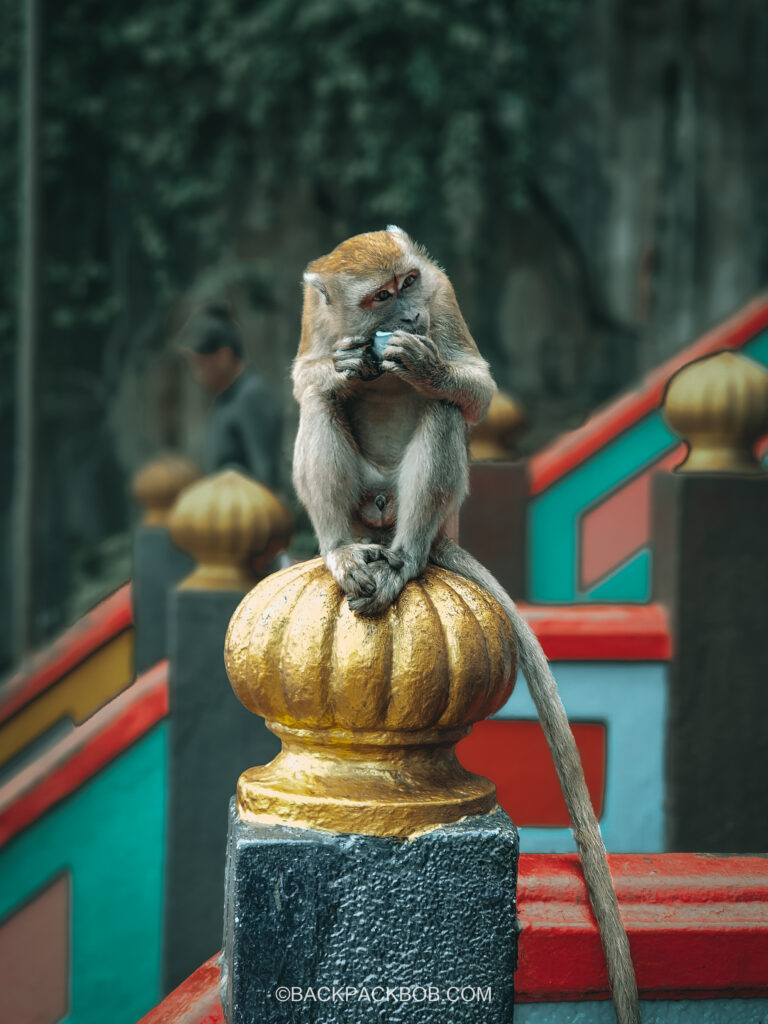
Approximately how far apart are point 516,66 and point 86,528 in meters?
5.51

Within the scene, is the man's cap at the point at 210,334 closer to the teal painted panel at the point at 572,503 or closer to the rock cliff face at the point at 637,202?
the teal painted panel at the point at 572,503

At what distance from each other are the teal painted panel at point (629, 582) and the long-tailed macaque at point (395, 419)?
3.30 metres

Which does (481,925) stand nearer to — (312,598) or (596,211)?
(312,598)

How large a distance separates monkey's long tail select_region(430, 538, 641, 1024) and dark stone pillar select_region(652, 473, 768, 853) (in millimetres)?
1405

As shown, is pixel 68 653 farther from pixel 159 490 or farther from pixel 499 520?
pixel 499 520

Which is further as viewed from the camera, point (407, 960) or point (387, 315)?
point (387, 315)

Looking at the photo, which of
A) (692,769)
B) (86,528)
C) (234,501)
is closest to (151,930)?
(234,501)

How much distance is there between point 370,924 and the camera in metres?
1.63

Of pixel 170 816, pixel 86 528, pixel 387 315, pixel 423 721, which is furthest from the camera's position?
pixel 86 528

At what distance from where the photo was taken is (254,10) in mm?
9219

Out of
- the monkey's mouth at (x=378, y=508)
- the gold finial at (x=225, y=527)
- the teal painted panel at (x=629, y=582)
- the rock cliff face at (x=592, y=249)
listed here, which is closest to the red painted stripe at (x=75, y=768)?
the gold finial at (x=225, y=527)

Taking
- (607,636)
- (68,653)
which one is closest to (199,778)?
(607,636)

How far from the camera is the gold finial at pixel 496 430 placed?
5750 mm

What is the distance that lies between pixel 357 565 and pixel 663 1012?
0.96m
